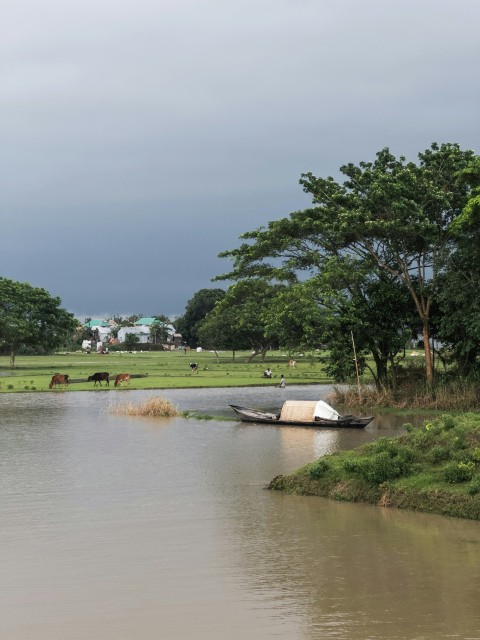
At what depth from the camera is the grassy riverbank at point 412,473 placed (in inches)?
664

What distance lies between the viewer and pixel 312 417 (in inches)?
1294

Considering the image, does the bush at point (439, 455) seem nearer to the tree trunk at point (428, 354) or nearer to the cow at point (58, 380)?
the tree trunk at point (428, 354)

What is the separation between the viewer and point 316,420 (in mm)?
32656

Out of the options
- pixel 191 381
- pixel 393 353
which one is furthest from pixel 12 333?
pixel 393 353

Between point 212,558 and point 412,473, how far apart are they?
220 inches

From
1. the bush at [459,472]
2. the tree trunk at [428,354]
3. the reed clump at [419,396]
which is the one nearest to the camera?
the bush at [459,472]

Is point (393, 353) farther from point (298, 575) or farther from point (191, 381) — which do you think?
point (298, 575)

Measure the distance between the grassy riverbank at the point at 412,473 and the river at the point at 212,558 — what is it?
0.39 m

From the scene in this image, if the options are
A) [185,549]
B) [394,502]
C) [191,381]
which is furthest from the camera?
[191,381]

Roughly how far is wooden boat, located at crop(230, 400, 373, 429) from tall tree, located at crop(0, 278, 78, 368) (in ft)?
179

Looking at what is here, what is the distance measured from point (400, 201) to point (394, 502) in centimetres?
2296

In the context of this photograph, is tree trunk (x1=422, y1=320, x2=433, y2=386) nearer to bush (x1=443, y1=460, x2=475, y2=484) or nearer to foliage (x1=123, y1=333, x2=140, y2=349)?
bush (x1=443, y1=460, x2=475, y2=484)

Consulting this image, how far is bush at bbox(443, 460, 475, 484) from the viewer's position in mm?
17000

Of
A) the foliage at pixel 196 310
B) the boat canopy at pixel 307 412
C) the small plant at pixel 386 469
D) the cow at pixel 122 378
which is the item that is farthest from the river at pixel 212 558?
the foliage at pixel 196 310
